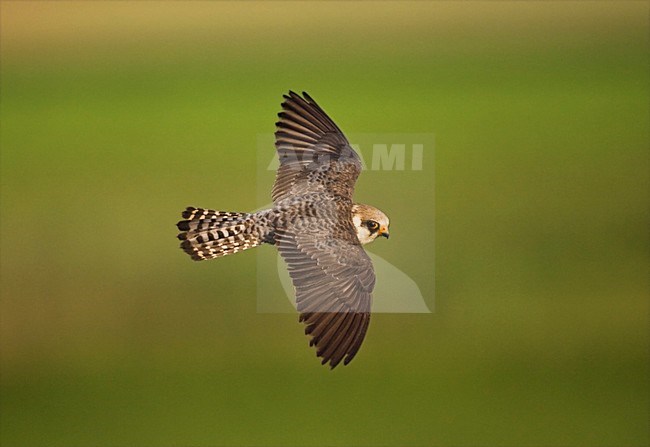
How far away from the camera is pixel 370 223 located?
3.10 meters

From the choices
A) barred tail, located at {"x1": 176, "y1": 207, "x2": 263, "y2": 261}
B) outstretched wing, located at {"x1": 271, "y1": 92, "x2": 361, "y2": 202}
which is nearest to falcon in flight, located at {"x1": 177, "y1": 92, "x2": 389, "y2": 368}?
barred tail, located at {"x1": 176, "y1": 207, "x2": 263, "y2": 261}

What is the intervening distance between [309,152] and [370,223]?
74 centimetres

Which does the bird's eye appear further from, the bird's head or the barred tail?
the barred tail

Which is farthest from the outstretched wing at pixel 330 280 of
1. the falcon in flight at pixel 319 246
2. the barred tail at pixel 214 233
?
the barred tail at pixel 214 233

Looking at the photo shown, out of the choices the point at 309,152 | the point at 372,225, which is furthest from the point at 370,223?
the point at 309,152

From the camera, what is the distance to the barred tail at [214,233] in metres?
3.00

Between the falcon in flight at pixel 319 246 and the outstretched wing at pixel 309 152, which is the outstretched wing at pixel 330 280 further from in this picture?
the outstretched wing at pixel 309 152

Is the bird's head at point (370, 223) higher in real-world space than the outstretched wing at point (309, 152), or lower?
lower

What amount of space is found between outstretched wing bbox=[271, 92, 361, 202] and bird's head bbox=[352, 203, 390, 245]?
0.33 m

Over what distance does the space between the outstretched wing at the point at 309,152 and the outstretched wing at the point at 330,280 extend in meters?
0.42

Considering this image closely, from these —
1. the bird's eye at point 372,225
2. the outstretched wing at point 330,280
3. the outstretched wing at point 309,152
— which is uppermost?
the outstretched wing at point 309,152

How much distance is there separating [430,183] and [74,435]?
20.0 ft

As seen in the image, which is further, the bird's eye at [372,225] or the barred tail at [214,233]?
the bird's eye at [372,225]

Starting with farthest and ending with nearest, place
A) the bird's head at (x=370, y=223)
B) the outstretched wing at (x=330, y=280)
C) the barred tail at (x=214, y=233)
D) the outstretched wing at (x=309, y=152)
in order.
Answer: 1. the outstretched wing at (x=309, y=152)
2. the bird's head at (x=370, y=223)
3. the barred tail at (x=214, y=233)
4. the outstretched wing at (x=330, y=280)
